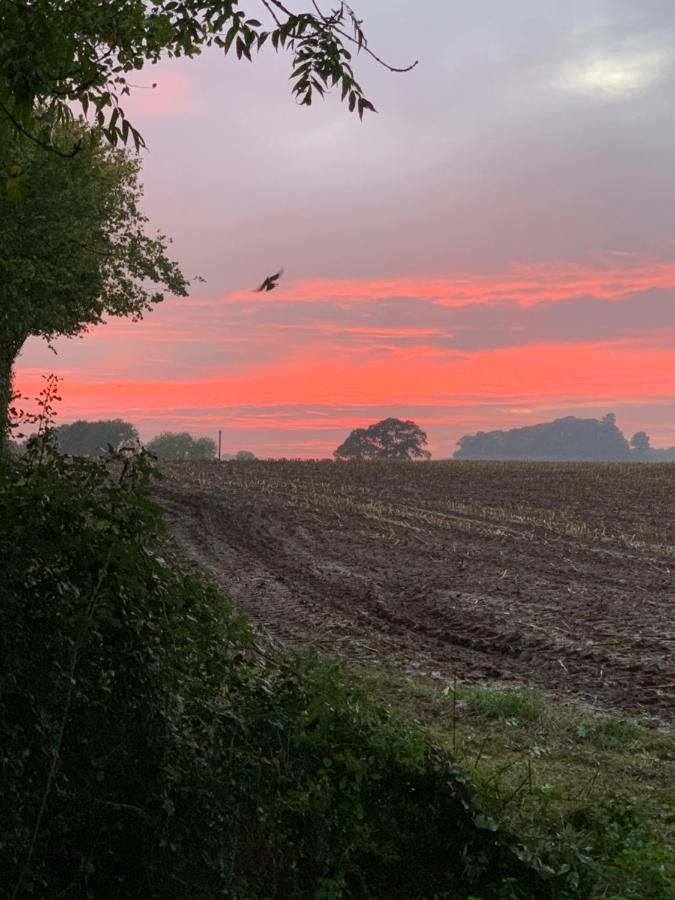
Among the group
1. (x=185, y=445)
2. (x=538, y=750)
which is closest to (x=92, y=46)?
(x=538, y=750)

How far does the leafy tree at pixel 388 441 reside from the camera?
10700cm

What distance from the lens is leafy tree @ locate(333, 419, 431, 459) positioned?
107 metres

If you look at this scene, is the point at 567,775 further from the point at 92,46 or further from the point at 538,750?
the point at 92,46

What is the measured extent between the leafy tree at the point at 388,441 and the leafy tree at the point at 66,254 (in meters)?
66.9

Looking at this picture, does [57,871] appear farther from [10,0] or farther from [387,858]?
[10,0]

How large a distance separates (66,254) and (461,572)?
1782 centimetres

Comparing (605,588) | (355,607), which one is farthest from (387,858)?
(605,588)

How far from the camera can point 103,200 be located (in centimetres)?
3347

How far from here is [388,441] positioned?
4245 inches

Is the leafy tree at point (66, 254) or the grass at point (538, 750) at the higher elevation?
the leafy tree at point (66, 254)

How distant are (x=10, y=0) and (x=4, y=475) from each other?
3.43m

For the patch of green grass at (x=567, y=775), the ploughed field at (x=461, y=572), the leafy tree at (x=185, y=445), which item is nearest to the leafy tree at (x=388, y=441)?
the leafy tree at (x=185, y=445)

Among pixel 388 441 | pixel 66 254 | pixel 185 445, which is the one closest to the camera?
pixel 66 254

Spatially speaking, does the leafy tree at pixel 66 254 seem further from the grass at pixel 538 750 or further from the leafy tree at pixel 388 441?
the leafy tree at pixel 388 441
